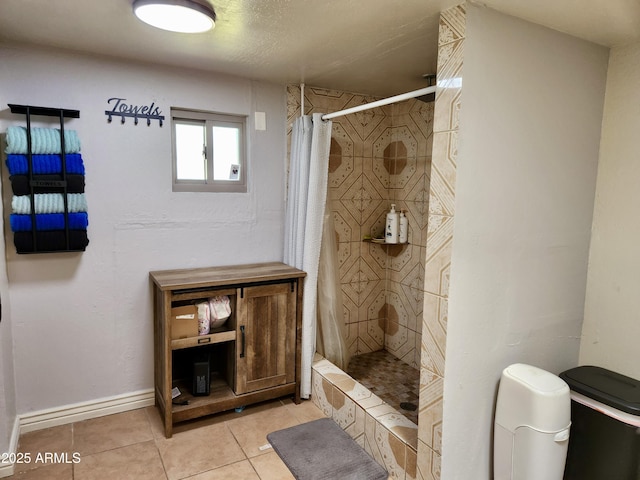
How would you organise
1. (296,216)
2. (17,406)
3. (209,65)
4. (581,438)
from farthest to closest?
(296,216) < (209,65) < (17,406) < (581,438)

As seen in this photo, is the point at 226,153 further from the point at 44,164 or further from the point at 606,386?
the point at 606,386

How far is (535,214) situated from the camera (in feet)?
6.11

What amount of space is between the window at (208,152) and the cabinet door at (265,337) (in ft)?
2.56

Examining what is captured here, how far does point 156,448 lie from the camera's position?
2.20 meters

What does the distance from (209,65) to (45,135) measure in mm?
966

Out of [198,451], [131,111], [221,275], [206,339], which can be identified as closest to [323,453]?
[198,451]

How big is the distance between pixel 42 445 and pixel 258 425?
3.76ft

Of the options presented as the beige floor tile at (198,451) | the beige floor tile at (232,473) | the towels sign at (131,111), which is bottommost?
the beige floor tile at (232,473)

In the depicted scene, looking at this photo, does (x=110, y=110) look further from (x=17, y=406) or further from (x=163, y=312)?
(x=17, y=406)

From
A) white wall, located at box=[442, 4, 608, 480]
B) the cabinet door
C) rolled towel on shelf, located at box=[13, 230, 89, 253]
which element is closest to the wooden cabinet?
the cabinet door

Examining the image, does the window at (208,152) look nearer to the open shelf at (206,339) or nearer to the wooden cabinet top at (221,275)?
the wooden cabinet top at (221,275)

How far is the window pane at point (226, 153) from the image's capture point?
8.97 feet

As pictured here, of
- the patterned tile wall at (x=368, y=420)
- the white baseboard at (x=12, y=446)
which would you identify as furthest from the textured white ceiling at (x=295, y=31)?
the white baseboard at (x=12, y=446)

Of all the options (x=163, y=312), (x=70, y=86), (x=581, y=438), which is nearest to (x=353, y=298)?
(x=163, y=312)
